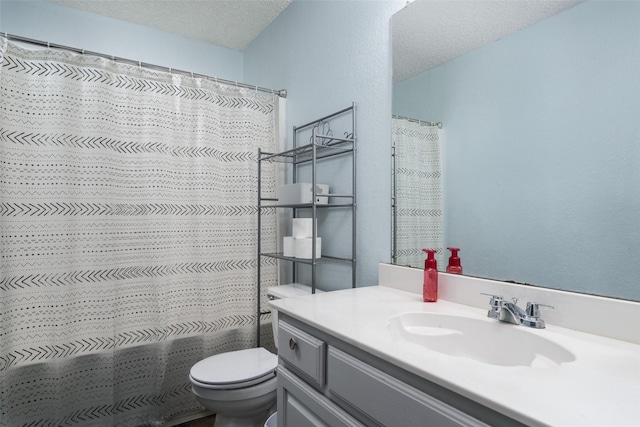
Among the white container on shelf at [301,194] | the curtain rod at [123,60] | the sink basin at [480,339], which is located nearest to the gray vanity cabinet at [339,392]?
the sink basin at [480,339]

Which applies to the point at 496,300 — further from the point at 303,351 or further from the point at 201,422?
the point at 201,422

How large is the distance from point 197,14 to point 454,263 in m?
2.33

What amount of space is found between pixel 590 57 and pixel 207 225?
1802mm

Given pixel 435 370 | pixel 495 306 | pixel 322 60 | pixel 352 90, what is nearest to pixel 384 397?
pixel 435 370

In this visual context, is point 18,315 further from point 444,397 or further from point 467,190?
point 467,190

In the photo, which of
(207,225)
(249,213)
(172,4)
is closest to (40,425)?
(207,225)

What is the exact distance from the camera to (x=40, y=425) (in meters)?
1.65

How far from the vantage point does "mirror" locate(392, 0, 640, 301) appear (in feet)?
2.81

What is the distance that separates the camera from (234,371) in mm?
1537

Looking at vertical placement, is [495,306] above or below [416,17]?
below

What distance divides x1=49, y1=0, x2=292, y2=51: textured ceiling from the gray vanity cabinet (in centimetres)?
209

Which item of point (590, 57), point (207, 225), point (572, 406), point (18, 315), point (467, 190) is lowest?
point (18, 315)

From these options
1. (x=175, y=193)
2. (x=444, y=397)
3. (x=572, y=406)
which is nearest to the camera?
(x=572, y=406)

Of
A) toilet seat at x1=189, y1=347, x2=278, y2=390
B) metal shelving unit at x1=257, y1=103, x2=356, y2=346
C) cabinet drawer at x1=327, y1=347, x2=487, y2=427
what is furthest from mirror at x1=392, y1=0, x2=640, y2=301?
toilet seat at x1=189, y1=347, x2=278, y2=390
